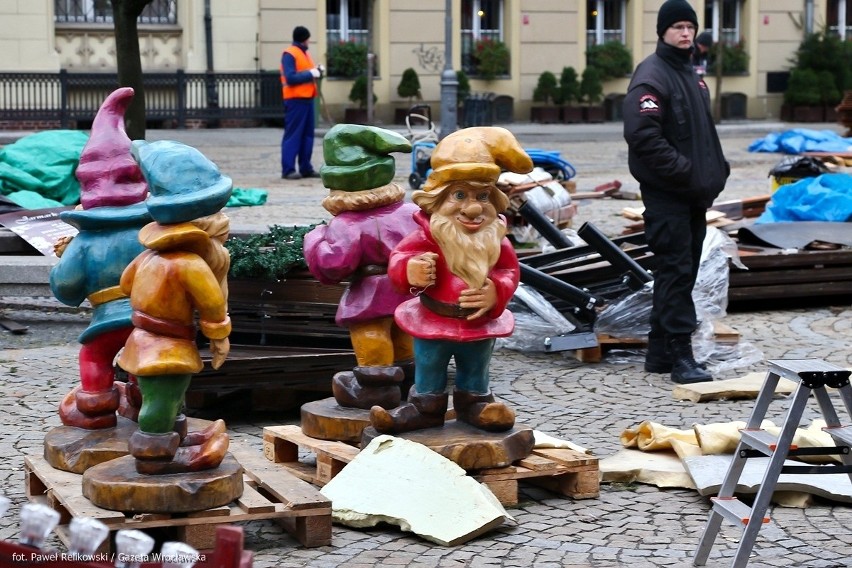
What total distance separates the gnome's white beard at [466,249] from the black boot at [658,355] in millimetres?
2733

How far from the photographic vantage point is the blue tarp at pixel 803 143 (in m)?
19.2

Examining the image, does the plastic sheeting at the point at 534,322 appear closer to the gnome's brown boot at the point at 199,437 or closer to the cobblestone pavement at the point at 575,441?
the cobblestone pavement at the point at 575,441

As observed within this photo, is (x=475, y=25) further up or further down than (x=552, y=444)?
further up

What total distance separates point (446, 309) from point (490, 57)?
82.8 ft

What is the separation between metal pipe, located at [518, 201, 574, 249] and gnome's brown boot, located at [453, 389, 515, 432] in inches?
129

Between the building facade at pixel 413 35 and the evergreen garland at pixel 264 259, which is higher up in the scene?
the building facade at pixel 413 35

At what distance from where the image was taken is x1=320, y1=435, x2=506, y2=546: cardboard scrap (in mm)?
5195

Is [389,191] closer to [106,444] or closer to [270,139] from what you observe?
[106,444]

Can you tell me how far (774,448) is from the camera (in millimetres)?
4711

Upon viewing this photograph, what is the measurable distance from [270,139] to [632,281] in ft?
56.4

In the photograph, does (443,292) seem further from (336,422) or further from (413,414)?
(336,422)

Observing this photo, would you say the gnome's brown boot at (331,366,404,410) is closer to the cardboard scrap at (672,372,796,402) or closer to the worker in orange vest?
the cardboard scrap at (672,372,796,402)

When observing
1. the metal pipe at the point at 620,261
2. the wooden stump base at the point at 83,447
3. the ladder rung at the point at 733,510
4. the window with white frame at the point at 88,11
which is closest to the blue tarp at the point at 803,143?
the metal pipe at the point at 620,261

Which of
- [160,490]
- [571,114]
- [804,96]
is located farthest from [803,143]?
[160,490]
